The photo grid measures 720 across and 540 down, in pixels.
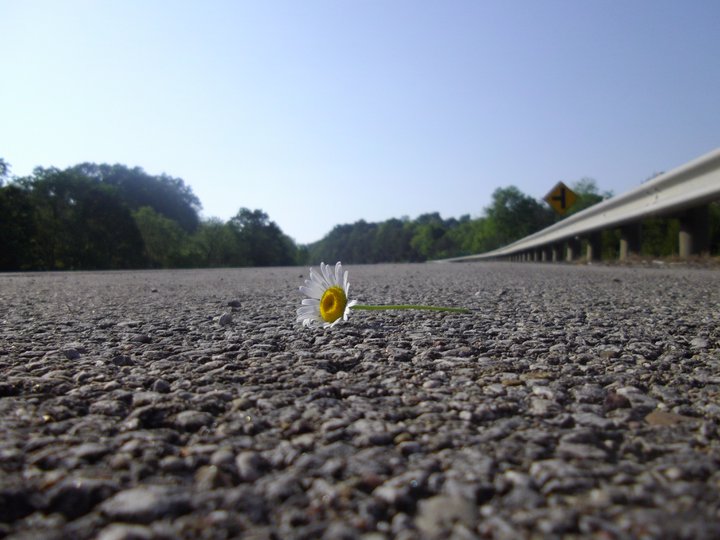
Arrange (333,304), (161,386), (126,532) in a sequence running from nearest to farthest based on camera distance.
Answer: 1. (126,532)
2. (161,386)
3. (333,304)

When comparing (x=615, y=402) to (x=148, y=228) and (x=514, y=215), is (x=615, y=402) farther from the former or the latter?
(x=514, y=215)

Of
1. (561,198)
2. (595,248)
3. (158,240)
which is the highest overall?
(158,240)

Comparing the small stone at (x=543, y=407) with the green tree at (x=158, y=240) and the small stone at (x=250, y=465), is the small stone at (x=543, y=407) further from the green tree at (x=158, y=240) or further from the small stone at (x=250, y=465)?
the green tree at (x=158, y=240)

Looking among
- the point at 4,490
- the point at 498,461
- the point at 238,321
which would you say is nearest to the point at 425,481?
the point at 498,461

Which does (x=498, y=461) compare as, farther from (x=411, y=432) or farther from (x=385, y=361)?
(x=385, y=361)

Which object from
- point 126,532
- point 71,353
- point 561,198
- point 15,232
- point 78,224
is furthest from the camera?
point 78,224

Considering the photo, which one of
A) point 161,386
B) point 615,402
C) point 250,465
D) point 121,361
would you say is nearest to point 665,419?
point 615,402

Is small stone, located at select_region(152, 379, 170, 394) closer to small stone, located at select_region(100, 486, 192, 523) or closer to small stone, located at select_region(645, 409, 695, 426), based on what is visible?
small stone, located at select_region(100, 486, 192, 523)

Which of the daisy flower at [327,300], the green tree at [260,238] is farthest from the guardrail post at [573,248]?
the green tree at [260,238]
